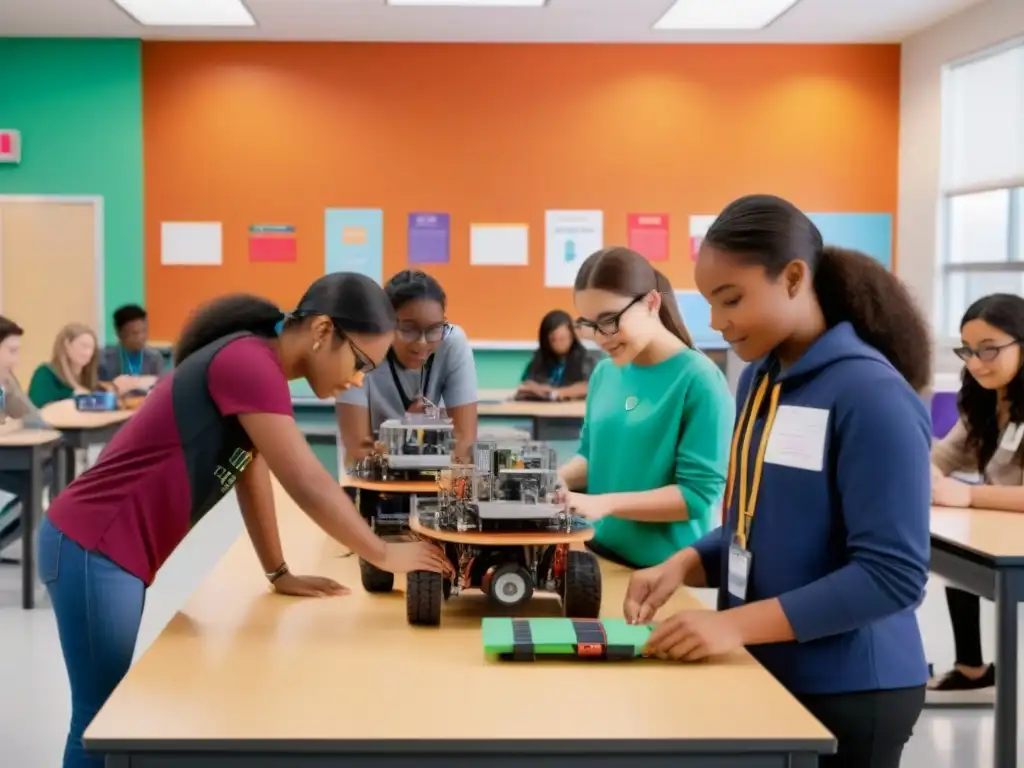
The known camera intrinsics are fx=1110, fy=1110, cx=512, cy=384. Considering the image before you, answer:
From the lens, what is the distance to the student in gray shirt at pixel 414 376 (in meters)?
2.77

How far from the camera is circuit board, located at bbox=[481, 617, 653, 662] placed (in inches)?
63.5

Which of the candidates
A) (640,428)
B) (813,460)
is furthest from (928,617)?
(813,460)

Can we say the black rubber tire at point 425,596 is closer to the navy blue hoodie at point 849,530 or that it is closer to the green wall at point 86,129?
the navy blue hoodie at point 849,530

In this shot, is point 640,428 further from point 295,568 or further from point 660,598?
point 295,568

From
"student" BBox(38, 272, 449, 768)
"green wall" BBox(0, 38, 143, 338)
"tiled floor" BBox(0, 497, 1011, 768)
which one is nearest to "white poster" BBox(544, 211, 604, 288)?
"green wall" BBox(0, 38, 143, 338)

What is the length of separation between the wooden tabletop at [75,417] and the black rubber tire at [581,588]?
12.6 ft

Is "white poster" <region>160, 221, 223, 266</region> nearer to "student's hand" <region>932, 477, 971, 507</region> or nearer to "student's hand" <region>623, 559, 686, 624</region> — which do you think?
"student's hand" <region>932, 477, 971, 507</region>

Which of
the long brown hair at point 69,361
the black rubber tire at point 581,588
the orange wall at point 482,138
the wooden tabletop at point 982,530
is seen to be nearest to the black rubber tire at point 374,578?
the black rubber tire at point 581,588

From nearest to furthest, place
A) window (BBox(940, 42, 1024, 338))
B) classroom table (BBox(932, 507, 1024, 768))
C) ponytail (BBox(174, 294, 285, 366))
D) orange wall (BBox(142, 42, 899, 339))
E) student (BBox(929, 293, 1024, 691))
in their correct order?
ponytail (BBox(174, 294, 285, 366)) → classroom table (BBox(932, 507, 1024, 768)) → student (BBox(929, 293, 1024, 691)) → window (BBox(940, 42, 1024, 338)) → orange wall (BBox(142, 42, 899, 339))

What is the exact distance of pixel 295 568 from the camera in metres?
2.31

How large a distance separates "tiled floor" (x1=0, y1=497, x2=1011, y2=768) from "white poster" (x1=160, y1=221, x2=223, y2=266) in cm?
309

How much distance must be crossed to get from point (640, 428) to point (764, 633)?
79cm

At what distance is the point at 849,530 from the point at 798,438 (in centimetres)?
14

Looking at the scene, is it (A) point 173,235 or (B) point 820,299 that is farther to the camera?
(A) point 173,235
